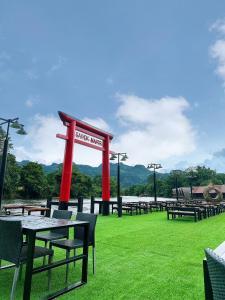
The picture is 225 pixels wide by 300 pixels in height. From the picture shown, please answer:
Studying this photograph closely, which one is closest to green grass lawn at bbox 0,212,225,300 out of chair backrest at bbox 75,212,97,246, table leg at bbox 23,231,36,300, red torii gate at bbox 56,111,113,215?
table leg at bbox 23,231,36,300

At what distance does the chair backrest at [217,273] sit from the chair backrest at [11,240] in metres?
2.03

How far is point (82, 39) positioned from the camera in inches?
509

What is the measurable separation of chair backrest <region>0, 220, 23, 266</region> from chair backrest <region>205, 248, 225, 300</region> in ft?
6.66

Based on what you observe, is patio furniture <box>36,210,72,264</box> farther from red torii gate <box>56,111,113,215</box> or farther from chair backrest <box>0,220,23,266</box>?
red torii gate <box>56,111,113,215</box>

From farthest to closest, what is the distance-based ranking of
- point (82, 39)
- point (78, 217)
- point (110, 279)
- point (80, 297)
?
point (82, 39), point (78, 217), point (110, 279), point (80, 297)

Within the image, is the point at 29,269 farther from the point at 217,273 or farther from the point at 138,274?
the point at 217,273

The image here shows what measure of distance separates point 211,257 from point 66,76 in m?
14.0

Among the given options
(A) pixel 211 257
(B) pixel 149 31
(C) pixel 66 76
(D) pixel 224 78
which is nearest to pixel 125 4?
(B) pixel 149 31

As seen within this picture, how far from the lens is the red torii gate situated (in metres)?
10.5

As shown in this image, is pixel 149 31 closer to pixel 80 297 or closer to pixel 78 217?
pixel 78 217

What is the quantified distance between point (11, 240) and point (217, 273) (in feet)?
7.40

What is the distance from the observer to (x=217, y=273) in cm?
113

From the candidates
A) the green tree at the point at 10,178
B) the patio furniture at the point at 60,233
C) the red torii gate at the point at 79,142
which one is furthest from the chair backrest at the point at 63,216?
the green tree at the point at 10,178

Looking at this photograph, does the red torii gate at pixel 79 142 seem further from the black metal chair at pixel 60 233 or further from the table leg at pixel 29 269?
the table leg at pixel 29 269
